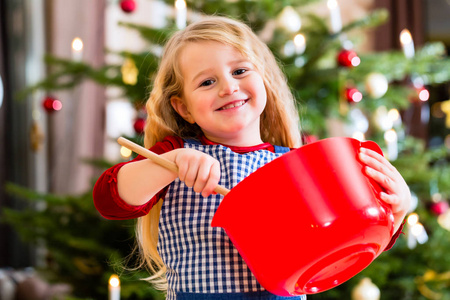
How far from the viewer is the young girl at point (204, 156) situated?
69 centimetres

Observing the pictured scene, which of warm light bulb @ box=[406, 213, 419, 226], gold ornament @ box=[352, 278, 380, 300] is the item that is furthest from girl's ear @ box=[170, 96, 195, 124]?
warm light bulb @ box=[406, 213, 419, 226]

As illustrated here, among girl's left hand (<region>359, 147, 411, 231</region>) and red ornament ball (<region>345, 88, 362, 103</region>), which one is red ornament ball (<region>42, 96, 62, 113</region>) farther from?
girl's left hand (<region>359, 147, 411, 231</region>)

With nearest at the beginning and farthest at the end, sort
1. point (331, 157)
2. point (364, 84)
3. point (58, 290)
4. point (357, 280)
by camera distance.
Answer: point (331, 157) < point (357, 280) < point (364, 84) < point (58, 290)

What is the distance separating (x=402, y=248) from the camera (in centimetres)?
167

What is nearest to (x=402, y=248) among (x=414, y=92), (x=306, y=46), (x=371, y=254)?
(x=414, y=92)

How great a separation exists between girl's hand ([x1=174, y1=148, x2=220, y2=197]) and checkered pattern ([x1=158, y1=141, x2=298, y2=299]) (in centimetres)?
10

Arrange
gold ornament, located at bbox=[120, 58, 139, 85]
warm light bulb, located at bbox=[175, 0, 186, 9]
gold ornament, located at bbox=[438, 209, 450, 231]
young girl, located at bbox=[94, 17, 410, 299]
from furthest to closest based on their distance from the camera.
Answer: gold ornament, located at bbox=[438, 209, 450, 231]
gold ornament, located at bbox=[120, 58, 139, 85]
warm light bulb, located at bbox=[175, 0, 186, 9]
young girl, located at bbox=[94, 17, 410, 299]

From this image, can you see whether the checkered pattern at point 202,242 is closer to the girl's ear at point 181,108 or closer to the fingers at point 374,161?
the girl's ear at point 181,108

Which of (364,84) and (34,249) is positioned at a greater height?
(364,84)

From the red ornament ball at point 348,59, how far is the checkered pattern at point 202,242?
77 cm

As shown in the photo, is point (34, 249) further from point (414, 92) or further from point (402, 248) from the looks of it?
point (414, 92)

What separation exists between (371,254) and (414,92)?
1.25 metres

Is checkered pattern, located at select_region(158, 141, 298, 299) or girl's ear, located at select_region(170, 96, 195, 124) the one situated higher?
girl's ear, located at select_region(170, 96, 195, 124)

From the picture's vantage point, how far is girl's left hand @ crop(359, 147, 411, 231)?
63 cm
